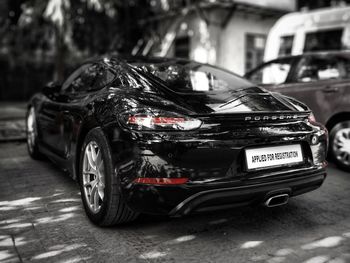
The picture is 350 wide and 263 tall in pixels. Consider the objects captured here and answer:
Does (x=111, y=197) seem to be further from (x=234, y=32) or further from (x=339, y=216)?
(x=234, y=32)

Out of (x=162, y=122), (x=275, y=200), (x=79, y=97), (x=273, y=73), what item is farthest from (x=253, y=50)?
(x=162, y=122)

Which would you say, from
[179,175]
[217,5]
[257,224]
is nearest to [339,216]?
[257,224]

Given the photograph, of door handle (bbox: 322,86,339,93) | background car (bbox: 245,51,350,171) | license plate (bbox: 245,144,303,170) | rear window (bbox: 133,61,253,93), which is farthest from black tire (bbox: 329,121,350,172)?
license plate (bbox: 245,144,303,170)

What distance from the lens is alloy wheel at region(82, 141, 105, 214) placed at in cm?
317

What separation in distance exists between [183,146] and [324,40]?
627 centimetres

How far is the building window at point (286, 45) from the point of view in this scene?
335 inches

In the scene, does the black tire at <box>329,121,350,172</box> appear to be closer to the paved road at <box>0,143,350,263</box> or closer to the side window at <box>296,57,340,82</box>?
the side window at <box>296,57,340,82</box>

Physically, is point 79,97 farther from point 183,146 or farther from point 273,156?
Answer: point 273,156

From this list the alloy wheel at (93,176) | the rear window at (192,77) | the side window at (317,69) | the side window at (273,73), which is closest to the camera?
the alloy wheel at (93,176)

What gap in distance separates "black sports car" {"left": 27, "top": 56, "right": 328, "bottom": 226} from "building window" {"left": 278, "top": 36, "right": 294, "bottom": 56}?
17.6 ft

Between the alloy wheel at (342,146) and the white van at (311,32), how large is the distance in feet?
10.1

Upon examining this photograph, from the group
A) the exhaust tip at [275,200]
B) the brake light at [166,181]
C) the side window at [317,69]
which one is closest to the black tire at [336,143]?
the side window at [317,69]

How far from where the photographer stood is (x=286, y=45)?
340 inches

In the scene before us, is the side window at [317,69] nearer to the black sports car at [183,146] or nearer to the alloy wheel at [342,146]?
the alloy wheel at [342,146]
